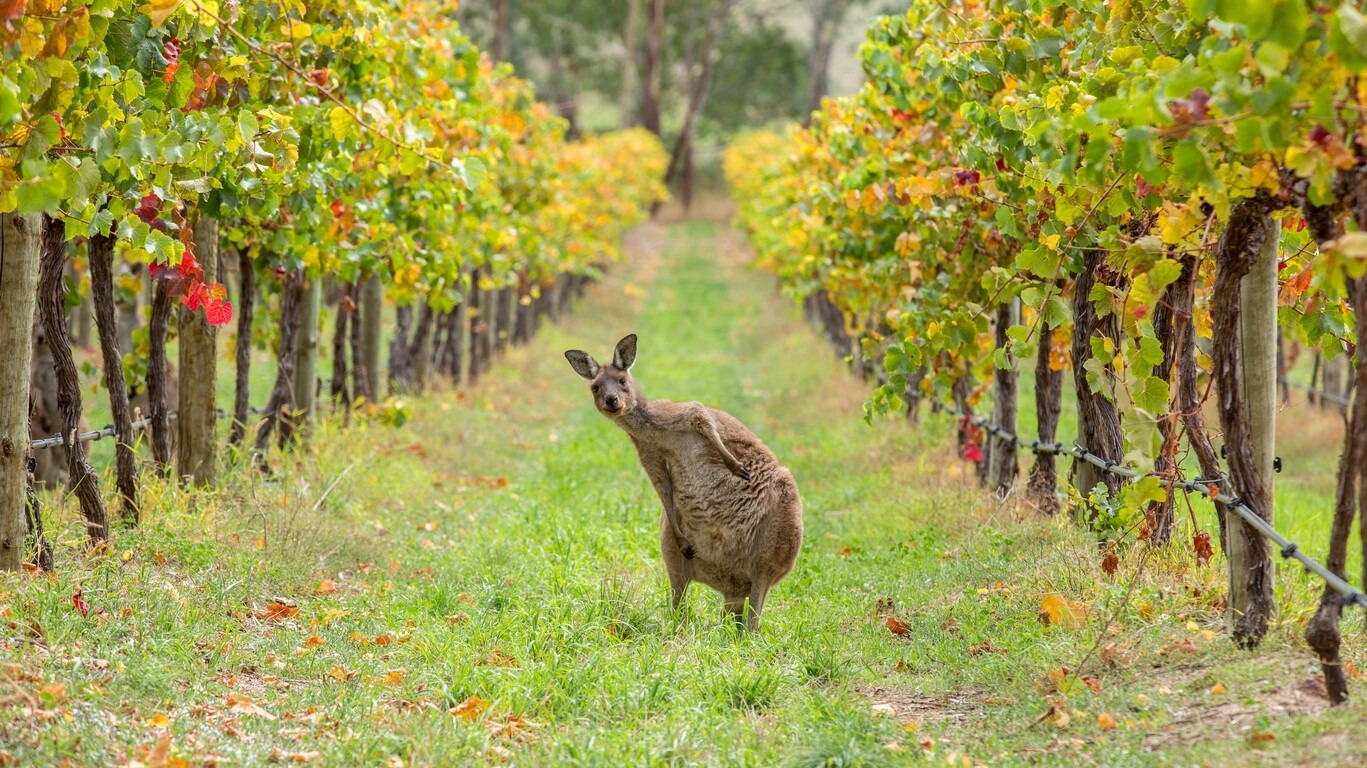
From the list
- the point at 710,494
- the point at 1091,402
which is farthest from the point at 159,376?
the point at 1091,402

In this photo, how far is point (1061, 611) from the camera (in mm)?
6473

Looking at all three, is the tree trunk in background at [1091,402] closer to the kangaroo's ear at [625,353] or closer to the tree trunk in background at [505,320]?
the kangaroo's ear at [625,353]

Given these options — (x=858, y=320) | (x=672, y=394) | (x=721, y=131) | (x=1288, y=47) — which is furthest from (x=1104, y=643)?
(x=721, y=131)

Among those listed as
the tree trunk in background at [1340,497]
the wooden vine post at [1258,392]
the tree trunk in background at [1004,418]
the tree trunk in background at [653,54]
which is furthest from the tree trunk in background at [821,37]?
the tree trunk in background at [1340,497]

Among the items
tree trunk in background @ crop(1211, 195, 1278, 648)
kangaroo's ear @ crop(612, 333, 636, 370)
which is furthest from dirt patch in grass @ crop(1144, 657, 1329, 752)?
kangaroo's ear @ crop(612, 333, 636, 370)

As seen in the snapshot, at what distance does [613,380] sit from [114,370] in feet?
10.8

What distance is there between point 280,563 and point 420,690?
89.7 inches

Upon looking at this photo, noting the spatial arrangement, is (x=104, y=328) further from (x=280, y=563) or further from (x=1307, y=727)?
(x=1307, y=727)

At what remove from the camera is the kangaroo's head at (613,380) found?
704 cm

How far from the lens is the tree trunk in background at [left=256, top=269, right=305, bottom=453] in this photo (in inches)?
427

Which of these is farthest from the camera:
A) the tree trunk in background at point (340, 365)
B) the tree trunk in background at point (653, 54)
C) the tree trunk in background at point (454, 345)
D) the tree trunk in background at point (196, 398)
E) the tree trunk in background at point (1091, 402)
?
the tree trunk in background at point (653, 54)

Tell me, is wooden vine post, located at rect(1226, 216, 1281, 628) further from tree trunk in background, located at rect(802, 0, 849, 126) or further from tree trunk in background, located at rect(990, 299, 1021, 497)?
tree trunk in background, located at rect(802, 0, 849, 126)

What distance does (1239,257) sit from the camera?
17.6ft

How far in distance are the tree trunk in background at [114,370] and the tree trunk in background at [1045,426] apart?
20.1 ft
